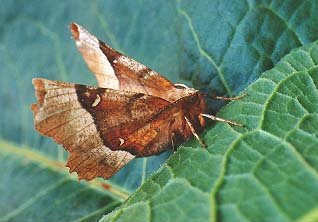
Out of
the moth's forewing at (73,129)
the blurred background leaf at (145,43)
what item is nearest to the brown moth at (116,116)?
the moth's forewing at (73,129)

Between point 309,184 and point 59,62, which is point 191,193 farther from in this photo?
point 59,62

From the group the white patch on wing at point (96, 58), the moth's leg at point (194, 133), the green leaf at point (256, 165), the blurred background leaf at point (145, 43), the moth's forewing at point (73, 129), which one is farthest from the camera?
the white patch on wing at point (96, 58)

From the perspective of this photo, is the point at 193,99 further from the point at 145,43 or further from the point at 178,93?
the point at 145,43

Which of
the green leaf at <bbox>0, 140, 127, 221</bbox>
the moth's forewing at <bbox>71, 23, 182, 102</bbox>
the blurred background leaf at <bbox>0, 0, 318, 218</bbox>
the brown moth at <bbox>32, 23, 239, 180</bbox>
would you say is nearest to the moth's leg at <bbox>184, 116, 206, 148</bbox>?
the brown moth at <bbox>32, 23, 239, 180</bbox>

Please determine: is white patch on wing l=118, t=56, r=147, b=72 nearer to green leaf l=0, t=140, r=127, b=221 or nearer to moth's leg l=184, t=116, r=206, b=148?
moth's leg l=184, t=116, r=206, b=148

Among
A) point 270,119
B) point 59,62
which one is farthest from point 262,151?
point 59,62

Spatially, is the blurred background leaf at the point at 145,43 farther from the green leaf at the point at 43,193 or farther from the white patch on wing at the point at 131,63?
the white patch on wing at the point at 131,63
